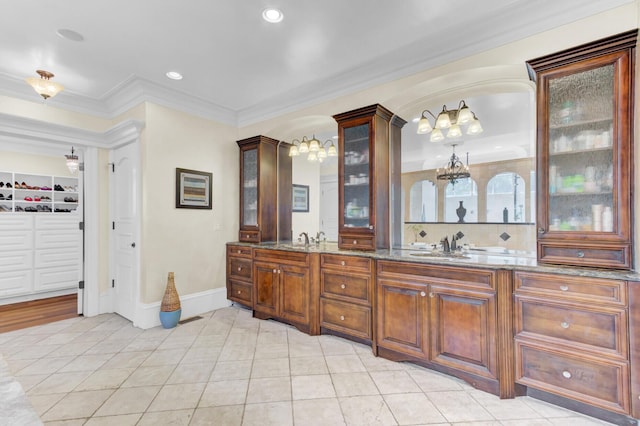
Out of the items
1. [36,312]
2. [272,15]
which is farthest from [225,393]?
[36,312]

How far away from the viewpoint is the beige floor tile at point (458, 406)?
6.38 feet

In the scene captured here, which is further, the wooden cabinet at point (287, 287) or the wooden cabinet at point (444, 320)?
the wooden cabinet at point (287, 287)

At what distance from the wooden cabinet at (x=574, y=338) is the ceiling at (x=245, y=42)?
76.2 inches

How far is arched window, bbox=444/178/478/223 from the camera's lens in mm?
3070

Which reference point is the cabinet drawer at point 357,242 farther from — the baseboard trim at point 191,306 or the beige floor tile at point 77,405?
the beige floor tile at point 77,405

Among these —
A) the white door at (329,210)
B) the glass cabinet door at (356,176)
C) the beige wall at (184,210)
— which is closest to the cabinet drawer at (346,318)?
the glass cabinet door at (356,176)

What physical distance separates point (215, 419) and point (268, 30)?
295 centimetres

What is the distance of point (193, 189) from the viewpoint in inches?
156

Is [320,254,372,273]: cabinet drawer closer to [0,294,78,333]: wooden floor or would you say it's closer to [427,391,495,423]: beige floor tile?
[427,391,495,423]: beige floor tile

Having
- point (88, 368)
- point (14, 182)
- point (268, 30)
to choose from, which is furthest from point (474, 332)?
point (14, 182)

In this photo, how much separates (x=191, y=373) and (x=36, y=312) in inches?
130

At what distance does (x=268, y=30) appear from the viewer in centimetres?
254

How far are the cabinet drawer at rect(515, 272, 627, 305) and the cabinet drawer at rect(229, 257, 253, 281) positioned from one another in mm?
3030

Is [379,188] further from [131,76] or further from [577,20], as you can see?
[131,76]
